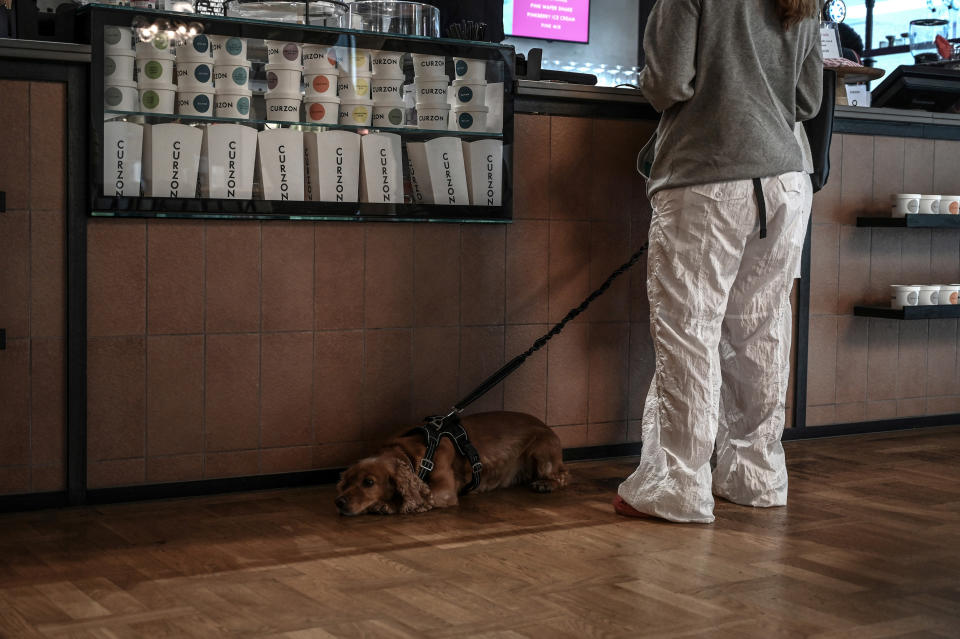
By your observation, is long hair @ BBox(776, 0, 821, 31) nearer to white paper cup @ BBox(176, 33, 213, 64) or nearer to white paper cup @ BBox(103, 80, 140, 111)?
white paper cup @ BBox(176, 33, 213, 64)

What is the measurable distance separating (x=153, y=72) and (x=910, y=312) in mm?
2921

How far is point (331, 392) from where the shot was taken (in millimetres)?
3402

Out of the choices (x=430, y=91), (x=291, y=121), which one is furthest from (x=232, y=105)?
(x=430, y=91)

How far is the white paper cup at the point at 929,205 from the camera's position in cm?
427

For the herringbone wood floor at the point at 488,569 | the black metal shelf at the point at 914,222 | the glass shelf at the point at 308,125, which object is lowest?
the herringbone wood floor at the point at 488,569

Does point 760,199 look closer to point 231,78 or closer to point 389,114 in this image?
point 389,114

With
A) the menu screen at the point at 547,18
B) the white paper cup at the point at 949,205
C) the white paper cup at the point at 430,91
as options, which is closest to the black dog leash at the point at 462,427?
the white paper cup at the point at 430,91

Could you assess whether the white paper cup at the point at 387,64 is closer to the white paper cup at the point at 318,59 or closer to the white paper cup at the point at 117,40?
the white paper cup at the point at 318,59

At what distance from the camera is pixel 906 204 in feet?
13.9

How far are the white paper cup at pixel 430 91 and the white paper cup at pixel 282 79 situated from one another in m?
0.40

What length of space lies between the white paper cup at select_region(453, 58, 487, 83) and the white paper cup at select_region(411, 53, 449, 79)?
0.04 meters

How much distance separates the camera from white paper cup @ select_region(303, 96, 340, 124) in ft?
10.8

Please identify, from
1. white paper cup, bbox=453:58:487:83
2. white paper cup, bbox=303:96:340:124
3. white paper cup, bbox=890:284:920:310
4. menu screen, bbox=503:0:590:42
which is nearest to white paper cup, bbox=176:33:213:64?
white paper cup, bbox=303:96:340:124

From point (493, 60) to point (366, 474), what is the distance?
4.71ft
